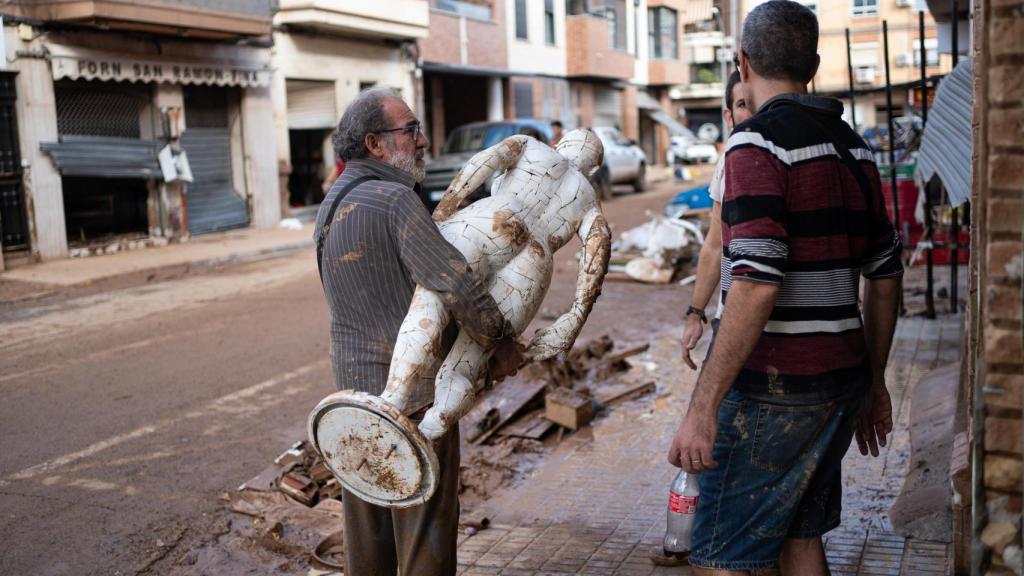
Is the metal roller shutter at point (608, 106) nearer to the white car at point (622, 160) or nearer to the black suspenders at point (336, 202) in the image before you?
the white car at point (622, 160)

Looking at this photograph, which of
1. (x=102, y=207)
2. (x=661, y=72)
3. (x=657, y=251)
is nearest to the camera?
(x=657, y=251)

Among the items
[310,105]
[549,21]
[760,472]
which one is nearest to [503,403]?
[760,472]

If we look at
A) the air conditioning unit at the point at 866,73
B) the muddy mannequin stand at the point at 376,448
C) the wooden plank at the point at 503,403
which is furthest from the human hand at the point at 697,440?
the air conditioning unit at the point at 866,73

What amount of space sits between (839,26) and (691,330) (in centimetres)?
5066

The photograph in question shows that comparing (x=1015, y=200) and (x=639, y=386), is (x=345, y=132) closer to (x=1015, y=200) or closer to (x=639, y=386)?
(x=1015, y=200)

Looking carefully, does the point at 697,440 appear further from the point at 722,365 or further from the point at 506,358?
the point at 506,358

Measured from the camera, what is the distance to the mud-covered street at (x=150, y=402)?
16.2 ft

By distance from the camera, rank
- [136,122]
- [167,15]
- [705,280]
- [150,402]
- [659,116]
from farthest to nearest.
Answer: [659,116] → [136,122] → [167,15] → [150,402] → [705,280]

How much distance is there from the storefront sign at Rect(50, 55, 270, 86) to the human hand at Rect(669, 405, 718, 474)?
49.4 feet

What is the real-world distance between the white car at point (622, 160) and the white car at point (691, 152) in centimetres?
1452

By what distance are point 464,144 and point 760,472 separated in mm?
19481

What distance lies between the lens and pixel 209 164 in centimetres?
1941

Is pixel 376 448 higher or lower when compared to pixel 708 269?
lower

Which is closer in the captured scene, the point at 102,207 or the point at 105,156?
the point at 105,156
